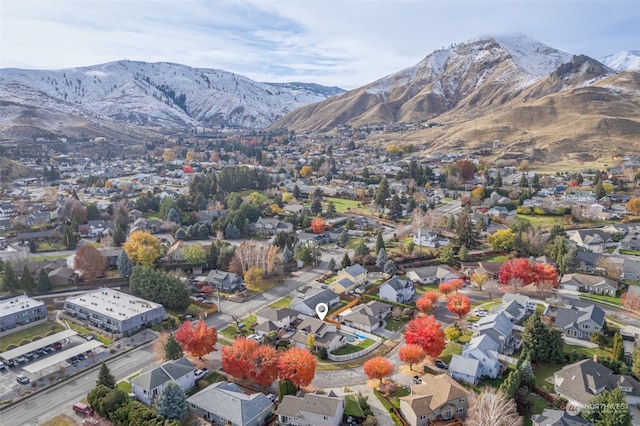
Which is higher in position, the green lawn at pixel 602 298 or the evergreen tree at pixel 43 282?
the green lawn at pixel 602 298

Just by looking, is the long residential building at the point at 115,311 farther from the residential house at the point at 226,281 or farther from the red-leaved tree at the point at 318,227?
the red-leaved tree at the point at 318,227

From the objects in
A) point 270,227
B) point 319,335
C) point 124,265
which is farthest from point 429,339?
point 270,227

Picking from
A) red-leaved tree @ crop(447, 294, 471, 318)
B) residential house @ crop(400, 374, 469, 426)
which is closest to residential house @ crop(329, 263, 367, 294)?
red-leaved tree @ crop(447, 294, 471, 318)

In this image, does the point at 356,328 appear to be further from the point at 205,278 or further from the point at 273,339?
the point at 205,278

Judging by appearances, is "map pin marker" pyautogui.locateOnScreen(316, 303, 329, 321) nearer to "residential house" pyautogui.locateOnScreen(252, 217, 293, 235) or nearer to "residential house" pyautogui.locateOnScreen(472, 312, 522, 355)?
"residential house" pyautogui.locateOnScreen(472, 312, 522, 355)

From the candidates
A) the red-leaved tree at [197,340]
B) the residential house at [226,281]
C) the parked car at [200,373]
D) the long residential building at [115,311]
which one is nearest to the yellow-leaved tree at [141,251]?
the residential house at [226,281]

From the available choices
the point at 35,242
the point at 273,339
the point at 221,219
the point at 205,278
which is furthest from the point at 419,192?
the point at 35,242

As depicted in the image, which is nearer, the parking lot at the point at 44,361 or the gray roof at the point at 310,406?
the gray roof at the point at 310,406
